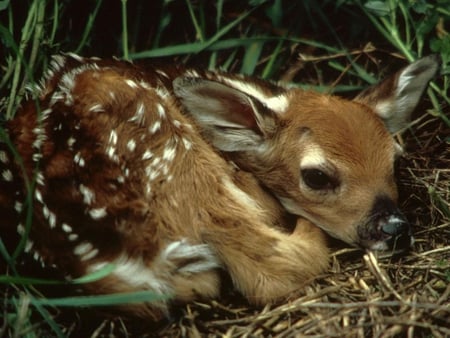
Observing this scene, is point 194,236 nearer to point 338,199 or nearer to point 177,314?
point 177,314

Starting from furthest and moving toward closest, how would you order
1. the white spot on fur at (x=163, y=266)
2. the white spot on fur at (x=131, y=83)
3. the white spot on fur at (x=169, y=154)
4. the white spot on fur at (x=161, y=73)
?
the white spot on fur at (x=161, y=73), the white spot on fur at (x=131, y=83), the white spot on fur at (x=169, y=154), the white spot on fur at (x=163, y=266)

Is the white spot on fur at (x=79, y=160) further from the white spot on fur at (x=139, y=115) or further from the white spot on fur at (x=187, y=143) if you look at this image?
the white spot on fur at (x=187, y=143)

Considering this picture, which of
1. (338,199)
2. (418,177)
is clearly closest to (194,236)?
(338,199)

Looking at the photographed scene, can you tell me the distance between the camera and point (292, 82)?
514 centimetres

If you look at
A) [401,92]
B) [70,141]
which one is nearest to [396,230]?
[401,92]

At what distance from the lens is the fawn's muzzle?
144 inches

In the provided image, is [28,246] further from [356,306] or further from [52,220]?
[356,306]

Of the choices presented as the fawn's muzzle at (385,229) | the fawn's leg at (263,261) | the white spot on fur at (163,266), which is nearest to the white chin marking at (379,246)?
the fawn's muzzle at (385,229)

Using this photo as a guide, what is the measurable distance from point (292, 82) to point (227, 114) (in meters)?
1.26

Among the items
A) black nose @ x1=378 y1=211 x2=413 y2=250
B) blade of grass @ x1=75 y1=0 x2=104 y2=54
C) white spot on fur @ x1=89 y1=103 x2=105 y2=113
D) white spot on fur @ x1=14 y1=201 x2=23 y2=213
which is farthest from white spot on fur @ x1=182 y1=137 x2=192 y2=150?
blade of grass @ x1=75 y1=0 x2=104 y2=54

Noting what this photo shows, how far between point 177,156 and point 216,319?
2.61 ft

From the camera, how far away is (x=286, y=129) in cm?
401

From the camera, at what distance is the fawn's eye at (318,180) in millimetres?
3814

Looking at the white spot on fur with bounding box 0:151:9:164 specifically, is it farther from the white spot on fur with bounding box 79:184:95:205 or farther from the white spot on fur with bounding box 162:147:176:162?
the white spot on fur with bounding box 162:147:176:162
